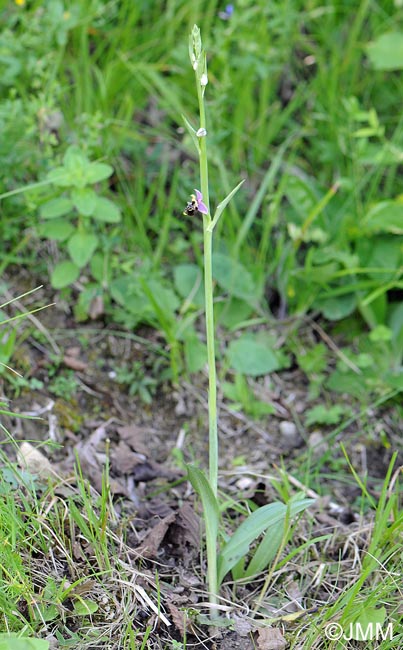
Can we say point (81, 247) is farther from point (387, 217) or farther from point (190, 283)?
point (387, 217)

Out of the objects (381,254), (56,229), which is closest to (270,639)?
(56,229)

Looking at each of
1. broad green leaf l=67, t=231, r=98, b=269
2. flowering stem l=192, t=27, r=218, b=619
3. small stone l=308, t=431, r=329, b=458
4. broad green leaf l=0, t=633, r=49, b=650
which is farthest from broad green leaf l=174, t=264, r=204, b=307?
broad green leaf l=0, t=633, r=49, b=650

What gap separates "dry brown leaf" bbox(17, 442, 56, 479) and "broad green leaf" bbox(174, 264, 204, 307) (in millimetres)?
883

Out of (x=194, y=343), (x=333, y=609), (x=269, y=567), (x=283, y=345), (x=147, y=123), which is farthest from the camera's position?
(x=147, y=123)

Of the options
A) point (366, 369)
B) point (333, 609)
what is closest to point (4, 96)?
point (366, 369)

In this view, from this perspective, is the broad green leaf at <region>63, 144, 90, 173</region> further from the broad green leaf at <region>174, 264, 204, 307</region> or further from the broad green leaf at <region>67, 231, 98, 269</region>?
the broad green leaf at <region>174, 264, 204, 307</region>

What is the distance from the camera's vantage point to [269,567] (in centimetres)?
188

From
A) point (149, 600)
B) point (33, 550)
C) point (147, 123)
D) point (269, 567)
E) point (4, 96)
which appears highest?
point (4, 96)

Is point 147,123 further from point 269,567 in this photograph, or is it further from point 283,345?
point 269,567

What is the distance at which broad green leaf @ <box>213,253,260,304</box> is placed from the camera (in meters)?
2.76

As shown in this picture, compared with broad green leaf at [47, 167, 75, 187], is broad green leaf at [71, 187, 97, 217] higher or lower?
lower

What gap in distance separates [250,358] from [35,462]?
3.05ft

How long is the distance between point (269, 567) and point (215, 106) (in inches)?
72.0

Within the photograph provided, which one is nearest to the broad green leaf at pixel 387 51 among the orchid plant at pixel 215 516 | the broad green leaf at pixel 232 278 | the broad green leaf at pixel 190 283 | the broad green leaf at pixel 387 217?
the broad green leaf at pixel 387 217
